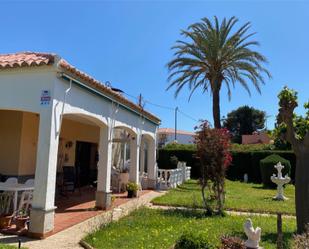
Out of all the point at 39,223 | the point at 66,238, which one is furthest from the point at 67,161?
the point at 66,238

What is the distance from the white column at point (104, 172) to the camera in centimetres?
1120

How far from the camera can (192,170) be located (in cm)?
2720

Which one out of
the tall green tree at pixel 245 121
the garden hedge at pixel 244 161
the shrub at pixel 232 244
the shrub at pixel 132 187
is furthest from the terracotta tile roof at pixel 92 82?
the tall green tree at pixel 245 121

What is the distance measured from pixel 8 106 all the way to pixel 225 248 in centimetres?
599

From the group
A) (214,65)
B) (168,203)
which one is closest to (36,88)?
(168,203)

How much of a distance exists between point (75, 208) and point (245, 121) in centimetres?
4919

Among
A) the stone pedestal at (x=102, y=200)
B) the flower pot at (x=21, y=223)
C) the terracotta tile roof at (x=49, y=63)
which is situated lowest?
the flower pot at (x=21, y=223)

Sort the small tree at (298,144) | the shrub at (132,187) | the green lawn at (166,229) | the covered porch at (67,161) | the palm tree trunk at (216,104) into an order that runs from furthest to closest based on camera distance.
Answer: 1. the palm tree trunk at (216,104)
2. the shrub at (132,187)
3. the covered porch at (67,161)
4. the small tree at (298,144)
5. the green lawn at (166,229)

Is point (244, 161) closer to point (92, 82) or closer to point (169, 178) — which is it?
point (169, 178)

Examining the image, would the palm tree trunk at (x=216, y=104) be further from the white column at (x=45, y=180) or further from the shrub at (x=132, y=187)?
the white column at (x=45, y=180)

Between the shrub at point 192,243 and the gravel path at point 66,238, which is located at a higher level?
the shrub at point 192,243

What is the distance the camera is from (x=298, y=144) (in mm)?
8242

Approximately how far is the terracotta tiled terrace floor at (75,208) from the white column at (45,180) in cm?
55

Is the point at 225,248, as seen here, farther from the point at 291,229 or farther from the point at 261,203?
the point at 261,203
